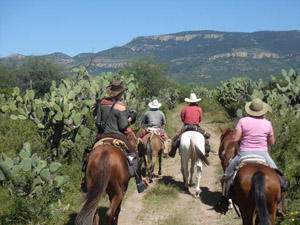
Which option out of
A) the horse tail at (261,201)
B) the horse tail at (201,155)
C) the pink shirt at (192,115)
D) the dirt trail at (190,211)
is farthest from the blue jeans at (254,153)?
the pink shirt at (192,115)

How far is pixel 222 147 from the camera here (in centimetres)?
845

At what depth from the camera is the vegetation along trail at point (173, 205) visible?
7311 millimetres

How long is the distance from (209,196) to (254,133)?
12.9 feet

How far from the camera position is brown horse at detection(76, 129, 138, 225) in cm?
517

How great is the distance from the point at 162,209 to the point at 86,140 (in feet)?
12.7

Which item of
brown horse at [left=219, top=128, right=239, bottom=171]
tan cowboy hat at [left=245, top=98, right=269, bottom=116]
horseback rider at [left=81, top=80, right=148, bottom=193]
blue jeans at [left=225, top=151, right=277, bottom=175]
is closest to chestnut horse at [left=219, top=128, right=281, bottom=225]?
blue jeans at [left=225, top=151, right=277, bottom=175]

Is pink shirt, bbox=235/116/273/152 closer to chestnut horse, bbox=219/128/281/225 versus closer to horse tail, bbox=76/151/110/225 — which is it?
chestnut horse, bbox=219/128/281/225

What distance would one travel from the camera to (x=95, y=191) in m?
5.28

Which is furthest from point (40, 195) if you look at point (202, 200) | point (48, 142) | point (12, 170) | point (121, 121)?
point (202, 200)

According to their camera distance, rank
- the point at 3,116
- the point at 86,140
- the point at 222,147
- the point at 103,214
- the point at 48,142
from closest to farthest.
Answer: the point at 103,214, the point at 222,147, the point at 48,142, the point at 86,140, the point at 3,116

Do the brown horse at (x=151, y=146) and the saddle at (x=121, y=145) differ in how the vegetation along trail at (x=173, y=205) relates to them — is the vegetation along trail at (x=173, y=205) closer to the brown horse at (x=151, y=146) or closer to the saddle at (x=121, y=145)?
the brown horse at (x=151, y=146)

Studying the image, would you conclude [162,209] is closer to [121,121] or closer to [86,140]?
[121,121]

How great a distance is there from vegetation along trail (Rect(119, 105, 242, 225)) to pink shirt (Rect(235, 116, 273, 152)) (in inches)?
92.9

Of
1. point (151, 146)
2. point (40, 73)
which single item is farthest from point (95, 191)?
point (40, 73)
